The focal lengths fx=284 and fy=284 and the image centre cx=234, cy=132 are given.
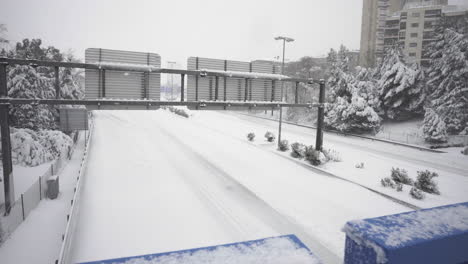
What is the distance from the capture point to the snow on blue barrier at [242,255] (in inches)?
64.6

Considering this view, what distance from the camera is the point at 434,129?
2817cm

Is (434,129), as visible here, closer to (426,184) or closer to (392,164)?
(392,164)

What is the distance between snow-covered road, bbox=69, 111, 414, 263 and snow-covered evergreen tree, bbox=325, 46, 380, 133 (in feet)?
54.7

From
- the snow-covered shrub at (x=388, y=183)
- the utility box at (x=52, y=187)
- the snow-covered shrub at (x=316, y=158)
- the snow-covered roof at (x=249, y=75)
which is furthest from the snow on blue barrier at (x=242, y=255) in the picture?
the snow-covered shrub at (x=316, y=158)

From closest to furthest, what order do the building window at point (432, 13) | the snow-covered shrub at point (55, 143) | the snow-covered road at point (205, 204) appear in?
the snow-covered road at point (205, 204)
the snow-covered shrub at point (55, 143)
the building window at point (432, 13)

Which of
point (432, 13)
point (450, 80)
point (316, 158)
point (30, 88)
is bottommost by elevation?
point (316, 158)

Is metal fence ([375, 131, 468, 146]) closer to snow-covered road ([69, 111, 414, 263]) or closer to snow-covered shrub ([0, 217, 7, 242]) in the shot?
snow-covered road ([69, 111, 414, 263])

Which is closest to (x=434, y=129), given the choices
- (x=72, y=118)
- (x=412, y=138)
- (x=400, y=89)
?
(x=412, y=138)

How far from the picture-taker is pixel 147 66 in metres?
13.9

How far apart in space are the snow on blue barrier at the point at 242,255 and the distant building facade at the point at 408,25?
67.0 meters

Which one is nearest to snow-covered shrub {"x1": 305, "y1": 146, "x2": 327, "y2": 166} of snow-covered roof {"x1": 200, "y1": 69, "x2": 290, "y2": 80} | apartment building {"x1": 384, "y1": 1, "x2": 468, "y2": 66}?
snow-covered roof {"x1": 200, "y1": 69, "x2": 290, "y2": 80}

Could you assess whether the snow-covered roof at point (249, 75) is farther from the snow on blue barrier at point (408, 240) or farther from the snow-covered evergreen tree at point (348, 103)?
the snow-covered evergreen tree at point (348, 103)

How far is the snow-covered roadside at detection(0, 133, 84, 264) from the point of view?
898 centimetres

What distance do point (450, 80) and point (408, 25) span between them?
4902 centimetres
